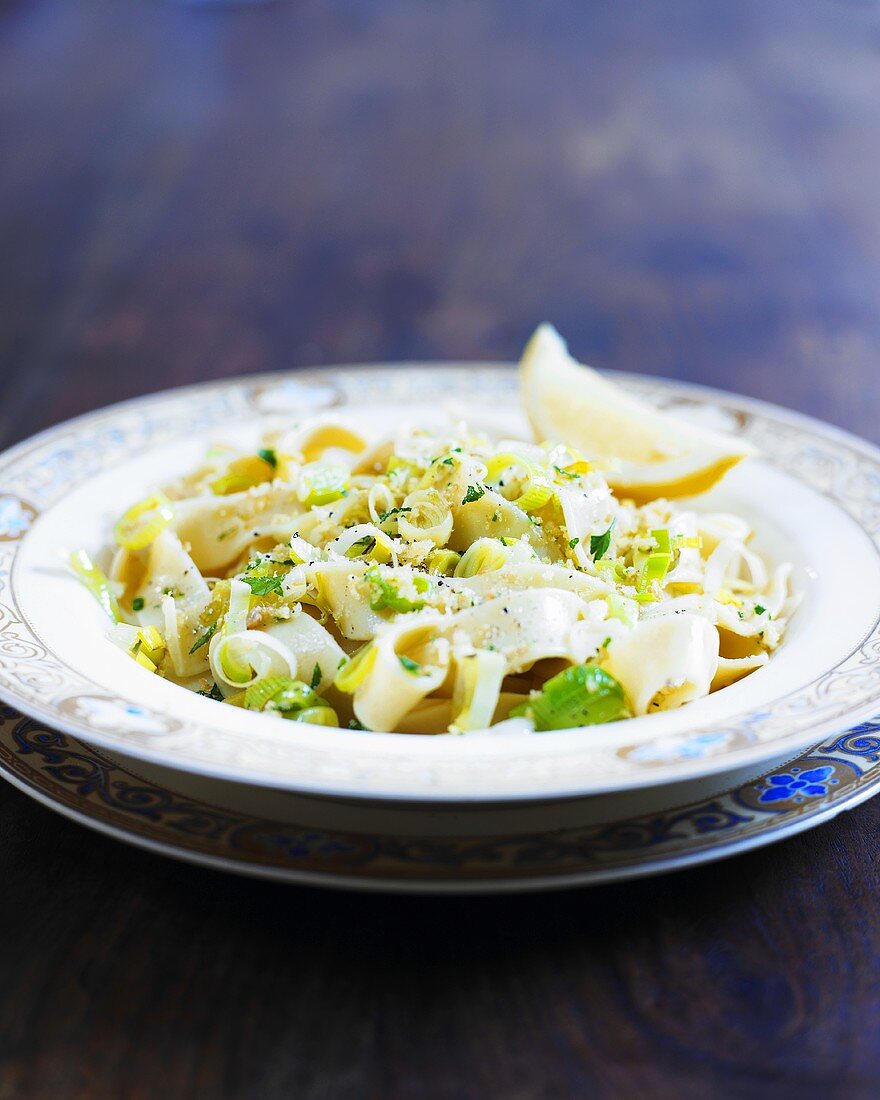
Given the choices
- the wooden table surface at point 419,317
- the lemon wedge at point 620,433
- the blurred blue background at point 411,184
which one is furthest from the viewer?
the blurred blue background at point 411,184

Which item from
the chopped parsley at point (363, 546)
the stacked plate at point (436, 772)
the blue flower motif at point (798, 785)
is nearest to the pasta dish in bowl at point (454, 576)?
the chopped parsley at point (363, 546)

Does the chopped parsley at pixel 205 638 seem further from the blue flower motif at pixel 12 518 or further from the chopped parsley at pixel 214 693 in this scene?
the blue flower motif at pixel 12 518

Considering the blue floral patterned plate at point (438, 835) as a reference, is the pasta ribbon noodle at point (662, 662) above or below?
above

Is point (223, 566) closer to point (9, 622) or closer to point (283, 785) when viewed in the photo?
point (9, 622)

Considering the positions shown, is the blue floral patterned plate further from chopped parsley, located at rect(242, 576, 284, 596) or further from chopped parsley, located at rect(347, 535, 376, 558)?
chopped parsley, located at rect(347, 535, 376, 558)

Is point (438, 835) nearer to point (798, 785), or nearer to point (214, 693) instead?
point (798, 785)

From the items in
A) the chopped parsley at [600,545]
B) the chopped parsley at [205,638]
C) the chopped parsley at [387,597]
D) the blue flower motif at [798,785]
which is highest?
the chopped parsley at [600,545]

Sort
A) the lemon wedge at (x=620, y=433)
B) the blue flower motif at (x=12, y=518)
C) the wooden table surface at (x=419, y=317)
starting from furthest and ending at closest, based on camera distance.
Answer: the lemon wedge at (x=620, y=433), the blue flower motif at (x=12, y=518), the wooden table surface at (x=419, y=317)
